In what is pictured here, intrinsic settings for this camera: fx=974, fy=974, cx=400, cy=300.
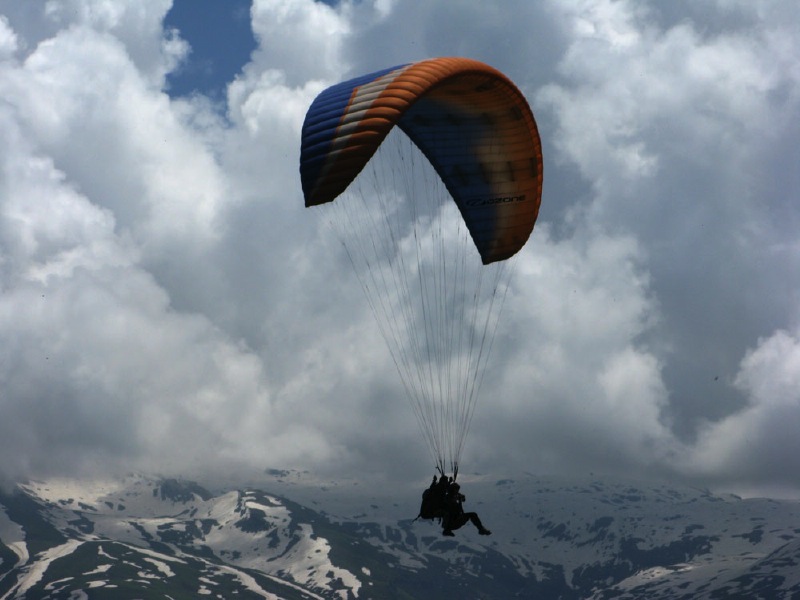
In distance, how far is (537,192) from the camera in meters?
43.2

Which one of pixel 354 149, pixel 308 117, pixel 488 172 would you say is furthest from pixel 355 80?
pixel 488 172

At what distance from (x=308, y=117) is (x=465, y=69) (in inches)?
257

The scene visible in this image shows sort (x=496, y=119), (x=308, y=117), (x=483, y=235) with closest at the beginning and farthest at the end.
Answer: (x=308, y=117) → (x=496, y=119) → (x=483, y=235)

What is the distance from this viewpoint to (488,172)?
42.7m

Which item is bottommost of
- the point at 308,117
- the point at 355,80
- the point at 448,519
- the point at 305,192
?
the point at 448,519

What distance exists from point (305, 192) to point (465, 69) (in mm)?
8588

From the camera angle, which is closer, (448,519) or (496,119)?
(448,519)

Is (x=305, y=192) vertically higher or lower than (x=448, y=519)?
higher

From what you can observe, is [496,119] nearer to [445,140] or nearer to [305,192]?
[445,140]

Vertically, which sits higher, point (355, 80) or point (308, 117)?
point (355, 80)

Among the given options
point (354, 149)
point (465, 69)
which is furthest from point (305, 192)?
point (465, 69)

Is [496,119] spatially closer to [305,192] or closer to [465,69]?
[465,69]

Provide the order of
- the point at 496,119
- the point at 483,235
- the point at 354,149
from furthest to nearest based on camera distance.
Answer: the point at 483,235
the point at 496,119
the point at 354,149

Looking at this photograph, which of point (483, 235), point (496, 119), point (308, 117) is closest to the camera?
point (308, 117)
